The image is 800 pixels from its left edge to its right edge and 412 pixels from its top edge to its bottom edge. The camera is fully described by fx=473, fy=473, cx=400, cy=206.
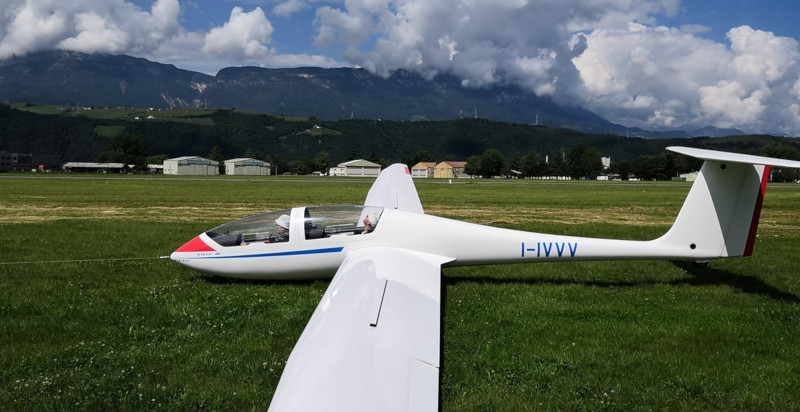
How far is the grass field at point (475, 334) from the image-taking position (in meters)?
4.93

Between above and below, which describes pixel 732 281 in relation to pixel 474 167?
below

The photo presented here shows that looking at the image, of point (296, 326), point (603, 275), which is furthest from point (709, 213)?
point (296, 326)

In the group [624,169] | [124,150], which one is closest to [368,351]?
[624,169]

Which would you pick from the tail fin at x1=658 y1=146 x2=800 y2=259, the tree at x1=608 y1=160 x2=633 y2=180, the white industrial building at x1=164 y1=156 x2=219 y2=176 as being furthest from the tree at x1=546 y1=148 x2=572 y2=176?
the tail fin at x1=658 y1=146 x2=800 y2=259

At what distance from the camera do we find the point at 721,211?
820 cm

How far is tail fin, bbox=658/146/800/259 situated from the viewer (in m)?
7.88

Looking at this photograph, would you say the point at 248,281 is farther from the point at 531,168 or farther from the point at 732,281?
the point at 531,168

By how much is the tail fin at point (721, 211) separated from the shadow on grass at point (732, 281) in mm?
1330

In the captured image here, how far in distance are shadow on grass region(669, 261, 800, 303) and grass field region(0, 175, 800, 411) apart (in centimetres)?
Result: 6

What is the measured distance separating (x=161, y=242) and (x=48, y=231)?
4.72 metres

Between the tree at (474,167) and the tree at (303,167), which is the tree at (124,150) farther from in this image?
the tree at (474,167)

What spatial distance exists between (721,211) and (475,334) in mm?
5062

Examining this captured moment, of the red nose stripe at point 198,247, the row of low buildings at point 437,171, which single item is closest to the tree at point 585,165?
the row of low buildings at point 437,171

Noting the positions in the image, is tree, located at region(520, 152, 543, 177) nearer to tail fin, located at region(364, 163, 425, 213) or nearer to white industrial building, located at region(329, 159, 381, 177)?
white industrial building, located at region(329, 159, 381, 177)
